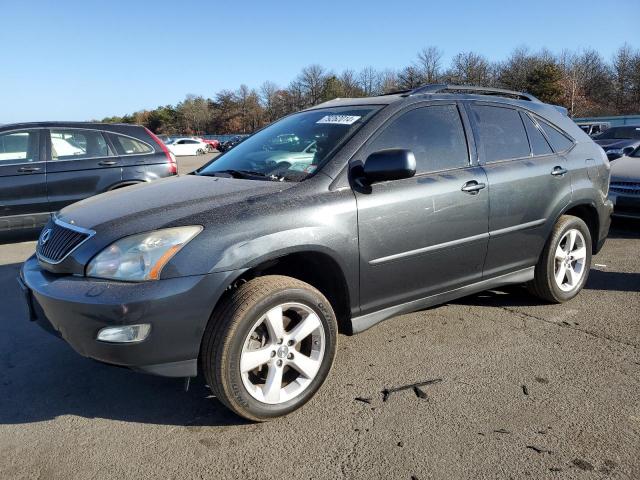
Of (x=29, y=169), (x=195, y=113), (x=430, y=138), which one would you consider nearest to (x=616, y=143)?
(x=430, y=138)

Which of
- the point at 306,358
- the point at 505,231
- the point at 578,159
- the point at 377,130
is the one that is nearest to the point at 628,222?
the point at 578,159

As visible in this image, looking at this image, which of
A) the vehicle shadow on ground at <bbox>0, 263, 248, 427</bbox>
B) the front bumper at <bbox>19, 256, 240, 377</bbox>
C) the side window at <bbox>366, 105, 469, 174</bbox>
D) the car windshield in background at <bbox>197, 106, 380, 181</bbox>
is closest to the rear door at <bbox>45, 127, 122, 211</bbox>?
the vehicle shadow on ground at <bbox>0, 263, 248, 427</bbox>

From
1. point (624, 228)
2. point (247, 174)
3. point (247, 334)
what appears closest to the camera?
point (247, 334)

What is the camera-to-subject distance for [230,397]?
98.7 inches

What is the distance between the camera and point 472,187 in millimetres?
3439

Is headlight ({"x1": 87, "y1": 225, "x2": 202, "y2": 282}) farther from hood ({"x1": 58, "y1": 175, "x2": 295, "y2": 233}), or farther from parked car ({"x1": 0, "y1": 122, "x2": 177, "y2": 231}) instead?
parked car ({"x1": 0, "y1": 122, "x2": 177, "y2": 231})

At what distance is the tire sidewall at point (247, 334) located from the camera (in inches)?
97.6

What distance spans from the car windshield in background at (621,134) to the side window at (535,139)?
1228 centimetres

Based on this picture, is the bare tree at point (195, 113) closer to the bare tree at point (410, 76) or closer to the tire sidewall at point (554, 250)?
the bare tree at point (410, 76)

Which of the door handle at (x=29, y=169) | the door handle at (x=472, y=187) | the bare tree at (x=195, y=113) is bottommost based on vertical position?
the door handle at (x=472, y=187)

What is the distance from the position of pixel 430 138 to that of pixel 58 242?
2401 mm

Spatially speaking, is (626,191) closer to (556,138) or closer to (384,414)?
(556,138)

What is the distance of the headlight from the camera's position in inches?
93.7

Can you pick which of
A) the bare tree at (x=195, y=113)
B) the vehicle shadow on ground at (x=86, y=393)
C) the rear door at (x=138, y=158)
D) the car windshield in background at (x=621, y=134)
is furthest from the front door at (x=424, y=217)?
the bare tree at (x=195, y=113)
